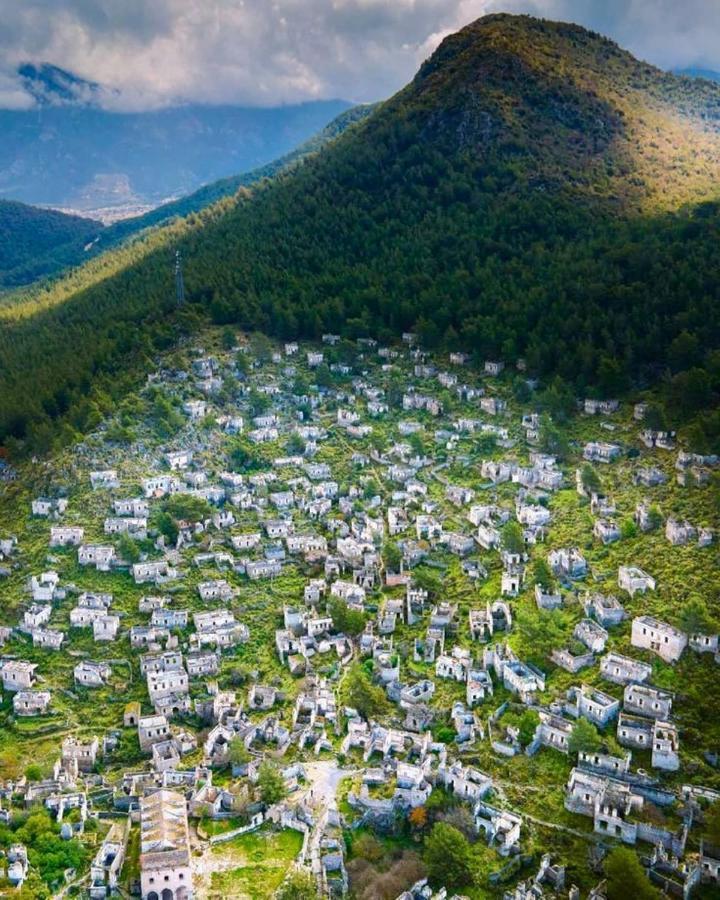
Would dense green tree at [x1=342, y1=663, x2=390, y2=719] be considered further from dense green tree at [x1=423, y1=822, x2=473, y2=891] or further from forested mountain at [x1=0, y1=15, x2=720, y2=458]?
forested mountain at [x1=0, y1=15, x2=720, y2=458]

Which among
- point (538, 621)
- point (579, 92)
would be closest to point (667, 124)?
point (579, 92)

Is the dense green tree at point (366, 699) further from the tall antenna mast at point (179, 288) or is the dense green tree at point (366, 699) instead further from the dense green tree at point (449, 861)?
the tall antenna mast at point (179, 288)

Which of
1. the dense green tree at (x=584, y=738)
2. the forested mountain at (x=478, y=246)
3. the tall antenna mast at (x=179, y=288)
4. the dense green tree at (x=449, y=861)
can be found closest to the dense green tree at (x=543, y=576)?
the dense green tree at (x=584, y=738)

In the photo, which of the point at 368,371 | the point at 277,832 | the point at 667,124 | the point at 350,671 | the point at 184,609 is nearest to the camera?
the point at 277,832

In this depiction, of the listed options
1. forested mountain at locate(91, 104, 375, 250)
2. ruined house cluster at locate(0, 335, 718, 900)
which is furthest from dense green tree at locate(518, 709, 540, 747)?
forested mountain at locate(91, 104, 375, 250)

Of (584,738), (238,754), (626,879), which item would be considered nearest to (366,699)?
(238,754)

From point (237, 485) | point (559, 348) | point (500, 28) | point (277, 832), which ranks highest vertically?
point (500, 28)

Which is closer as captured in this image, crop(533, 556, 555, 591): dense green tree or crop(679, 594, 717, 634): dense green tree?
crop(679, 594, 717, 634): dense green tree

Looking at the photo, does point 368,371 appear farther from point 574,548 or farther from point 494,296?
point 574,548
